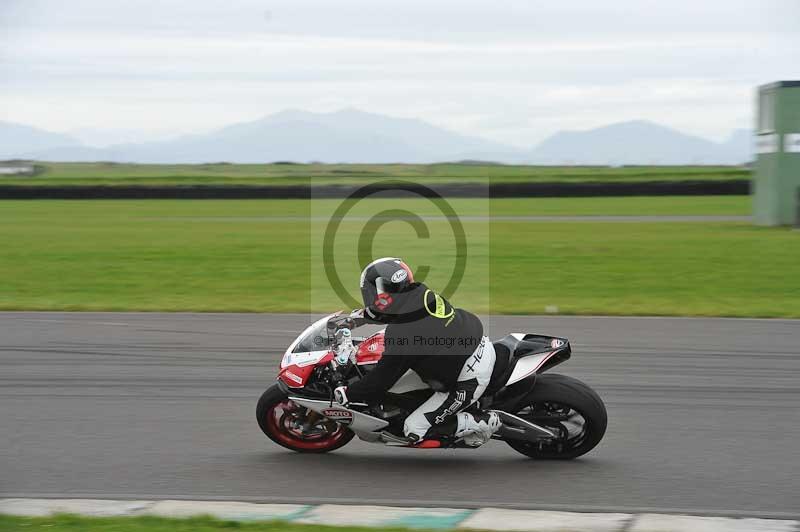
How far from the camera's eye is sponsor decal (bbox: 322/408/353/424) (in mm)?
6871

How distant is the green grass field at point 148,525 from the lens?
541cm

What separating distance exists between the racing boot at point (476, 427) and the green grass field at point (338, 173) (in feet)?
163

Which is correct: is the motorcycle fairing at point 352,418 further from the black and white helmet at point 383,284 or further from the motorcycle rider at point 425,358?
the black and white helmet at point 383,284

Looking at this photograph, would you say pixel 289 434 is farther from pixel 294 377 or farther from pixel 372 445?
pixel 372 445

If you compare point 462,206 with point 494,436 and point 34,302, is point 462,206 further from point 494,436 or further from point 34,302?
point 494,436

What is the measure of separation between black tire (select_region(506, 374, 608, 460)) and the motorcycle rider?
0.36 metres

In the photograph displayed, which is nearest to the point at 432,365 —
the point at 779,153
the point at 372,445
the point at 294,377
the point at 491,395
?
the point at 491,395

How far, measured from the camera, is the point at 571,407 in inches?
273

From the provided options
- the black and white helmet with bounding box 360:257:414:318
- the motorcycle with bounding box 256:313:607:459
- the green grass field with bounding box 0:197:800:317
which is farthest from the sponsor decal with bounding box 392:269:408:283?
the green grass field with bounding box 0:197:800:317

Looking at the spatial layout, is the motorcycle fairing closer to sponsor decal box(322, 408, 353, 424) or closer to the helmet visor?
sponsor decal box(322, 408, 353, 424)

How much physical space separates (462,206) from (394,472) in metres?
37.6

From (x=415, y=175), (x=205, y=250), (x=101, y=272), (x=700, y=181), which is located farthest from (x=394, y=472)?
(x=415, y=175)

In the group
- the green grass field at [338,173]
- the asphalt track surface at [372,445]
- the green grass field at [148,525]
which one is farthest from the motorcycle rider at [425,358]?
the green grass field at [338,173]

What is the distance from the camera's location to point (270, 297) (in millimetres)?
16359
